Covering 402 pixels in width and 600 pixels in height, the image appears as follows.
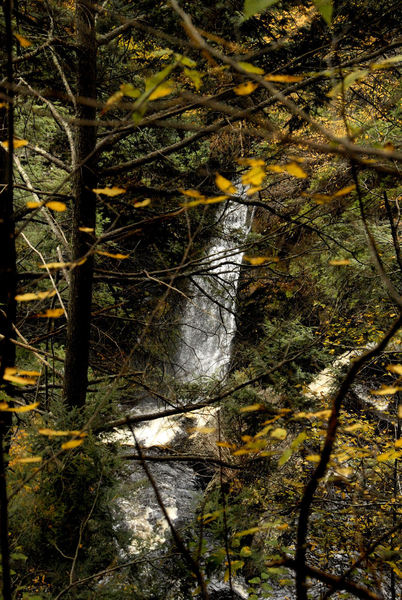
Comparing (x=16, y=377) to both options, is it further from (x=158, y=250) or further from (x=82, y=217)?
(x=158, y=250)

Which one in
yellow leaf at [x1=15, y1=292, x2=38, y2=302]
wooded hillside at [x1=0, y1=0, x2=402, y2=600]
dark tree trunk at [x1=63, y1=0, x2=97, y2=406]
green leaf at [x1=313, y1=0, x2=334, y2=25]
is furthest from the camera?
dark tree trunk at [x1=63, y1=0, x2=97, y2=406]

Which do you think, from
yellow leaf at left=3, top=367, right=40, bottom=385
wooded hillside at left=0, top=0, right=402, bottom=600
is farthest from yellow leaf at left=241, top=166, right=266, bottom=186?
yellow leaf at left=3, top=367, right=40, bottom=385

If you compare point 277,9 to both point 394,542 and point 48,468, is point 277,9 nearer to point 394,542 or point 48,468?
point 48,468

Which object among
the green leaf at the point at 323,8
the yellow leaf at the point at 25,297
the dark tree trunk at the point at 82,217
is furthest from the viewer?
the dark tree trunk at the point at 82,217

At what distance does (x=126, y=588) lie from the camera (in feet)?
7.78

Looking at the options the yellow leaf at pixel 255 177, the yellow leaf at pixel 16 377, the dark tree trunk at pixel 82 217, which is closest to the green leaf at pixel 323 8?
the yellow leaf at pixel 255 177

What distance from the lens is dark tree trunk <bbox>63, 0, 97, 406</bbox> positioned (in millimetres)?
2700

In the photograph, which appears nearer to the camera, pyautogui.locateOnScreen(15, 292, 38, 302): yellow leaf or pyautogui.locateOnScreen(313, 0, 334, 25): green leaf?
pyautogui.locateOnScreen(313, 0, 334, 25): green leaf

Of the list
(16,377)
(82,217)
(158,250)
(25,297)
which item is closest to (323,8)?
(25,297)

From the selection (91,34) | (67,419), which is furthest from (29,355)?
(91,34)

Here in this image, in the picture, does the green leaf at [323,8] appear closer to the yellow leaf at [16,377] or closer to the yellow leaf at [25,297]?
the yellow leaf at [25,297]

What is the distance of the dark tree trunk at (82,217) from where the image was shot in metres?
2.70

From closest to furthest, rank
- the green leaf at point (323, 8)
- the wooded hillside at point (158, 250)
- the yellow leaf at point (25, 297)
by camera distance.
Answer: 1. the green leaf at point (323, 8)
2. the wooded hillside at point (158, 250)
3. the yellow leaf at point (25, 297)

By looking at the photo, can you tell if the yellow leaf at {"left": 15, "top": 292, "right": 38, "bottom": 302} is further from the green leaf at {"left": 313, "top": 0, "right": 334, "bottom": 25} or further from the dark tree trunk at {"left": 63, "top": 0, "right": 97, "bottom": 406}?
the dark tree trunk at {"left": 63, "top": 0, "right": 97, "bottom": 406}
